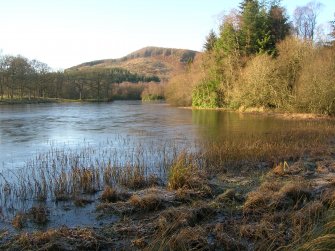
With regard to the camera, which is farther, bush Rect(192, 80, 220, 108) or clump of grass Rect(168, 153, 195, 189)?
bush Rect(192, 80, 220, 108)

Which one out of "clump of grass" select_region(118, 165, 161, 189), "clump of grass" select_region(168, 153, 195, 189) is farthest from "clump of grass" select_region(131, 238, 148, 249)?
"clump of grass" select_region(118, 165, 161, 189)

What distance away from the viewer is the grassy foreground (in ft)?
21.5

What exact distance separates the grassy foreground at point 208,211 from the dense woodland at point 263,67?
23737 millimetres

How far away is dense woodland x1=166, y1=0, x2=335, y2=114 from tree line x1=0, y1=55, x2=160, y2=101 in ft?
114

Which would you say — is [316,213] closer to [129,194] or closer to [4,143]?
[129,194]

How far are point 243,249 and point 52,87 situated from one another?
95.4 metres

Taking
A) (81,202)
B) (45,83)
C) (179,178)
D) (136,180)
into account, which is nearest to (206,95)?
(45,83)

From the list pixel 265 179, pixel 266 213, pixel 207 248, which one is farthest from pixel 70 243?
pixel 265 179

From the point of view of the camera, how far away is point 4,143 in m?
20.4

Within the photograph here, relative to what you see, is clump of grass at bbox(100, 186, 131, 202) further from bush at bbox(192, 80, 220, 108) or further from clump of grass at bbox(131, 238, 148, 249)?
bush at bbox(192, 80, 220, 108)

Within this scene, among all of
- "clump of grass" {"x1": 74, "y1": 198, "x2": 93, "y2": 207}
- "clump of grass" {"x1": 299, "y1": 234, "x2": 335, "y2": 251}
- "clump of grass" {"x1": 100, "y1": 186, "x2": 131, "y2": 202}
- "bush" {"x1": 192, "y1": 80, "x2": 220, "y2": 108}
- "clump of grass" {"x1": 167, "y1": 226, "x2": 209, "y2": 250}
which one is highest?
"bush" {"x1": 192, "y1": 80, "x2": 220, "y2": 108}

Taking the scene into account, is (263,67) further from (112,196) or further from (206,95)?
(112,196)

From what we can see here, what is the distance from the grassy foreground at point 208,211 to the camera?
258 inches

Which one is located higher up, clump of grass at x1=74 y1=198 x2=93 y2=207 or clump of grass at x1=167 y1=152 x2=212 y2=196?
clump of grass at x1=167 y1=152 x2=212 y2=196
